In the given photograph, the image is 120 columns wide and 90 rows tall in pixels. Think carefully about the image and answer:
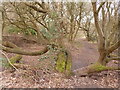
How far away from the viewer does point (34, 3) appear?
2299mm

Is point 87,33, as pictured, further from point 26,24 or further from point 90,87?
point 90,87

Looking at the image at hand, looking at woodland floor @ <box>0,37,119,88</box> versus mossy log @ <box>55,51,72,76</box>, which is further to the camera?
mossy log @ <box>55,51,72,76</box>

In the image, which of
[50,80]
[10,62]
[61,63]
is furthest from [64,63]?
[10,62]

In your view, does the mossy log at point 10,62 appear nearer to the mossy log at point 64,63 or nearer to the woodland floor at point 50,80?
the woodland floor at point 50,80

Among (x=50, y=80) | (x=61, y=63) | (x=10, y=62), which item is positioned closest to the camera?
(x=10, y=62)

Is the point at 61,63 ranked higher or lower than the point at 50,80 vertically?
higher

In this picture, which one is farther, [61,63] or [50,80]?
[61,63]

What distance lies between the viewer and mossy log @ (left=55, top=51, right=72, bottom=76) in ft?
6.51

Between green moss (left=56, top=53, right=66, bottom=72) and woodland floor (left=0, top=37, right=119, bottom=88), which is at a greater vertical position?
green moss (left=56, top=53, right=66, bottom=72)

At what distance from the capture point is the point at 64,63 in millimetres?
2191

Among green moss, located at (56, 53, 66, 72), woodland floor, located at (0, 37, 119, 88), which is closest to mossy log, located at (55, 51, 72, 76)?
green moss, located at (56, 53, 66, 72)

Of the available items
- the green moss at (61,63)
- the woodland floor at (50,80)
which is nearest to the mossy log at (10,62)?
the woodland floor at (50,80)

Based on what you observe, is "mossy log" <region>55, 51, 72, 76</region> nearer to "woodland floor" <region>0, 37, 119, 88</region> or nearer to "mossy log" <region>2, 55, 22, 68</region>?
"woodland floor" <region>0, 37, 119, 88</region>

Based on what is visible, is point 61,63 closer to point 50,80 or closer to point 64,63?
point 64,63
